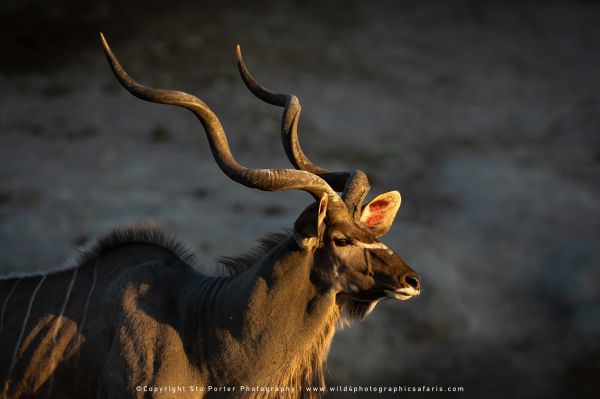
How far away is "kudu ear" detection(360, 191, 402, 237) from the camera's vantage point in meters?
4.98

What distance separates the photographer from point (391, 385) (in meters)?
8.05

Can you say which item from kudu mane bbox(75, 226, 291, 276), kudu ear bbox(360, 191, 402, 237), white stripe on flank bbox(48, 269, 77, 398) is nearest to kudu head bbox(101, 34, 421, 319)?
kudu ear bbox(360, 191, 402, 237)

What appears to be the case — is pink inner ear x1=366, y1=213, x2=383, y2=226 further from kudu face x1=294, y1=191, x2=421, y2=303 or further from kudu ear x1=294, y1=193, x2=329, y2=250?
kudu ear x1=294, y1=193, x2=329, y2=250

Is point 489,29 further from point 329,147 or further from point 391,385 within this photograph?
point 391,385

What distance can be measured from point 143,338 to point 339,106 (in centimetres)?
932

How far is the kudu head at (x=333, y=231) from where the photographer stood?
179 inches

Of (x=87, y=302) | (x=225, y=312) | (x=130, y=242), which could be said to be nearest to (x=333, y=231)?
(x=225, y=312)

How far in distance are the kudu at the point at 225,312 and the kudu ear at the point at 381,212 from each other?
0.03 ft

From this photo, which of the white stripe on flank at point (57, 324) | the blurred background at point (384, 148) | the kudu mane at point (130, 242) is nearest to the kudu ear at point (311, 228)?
the kudu mane at point (130, 242)

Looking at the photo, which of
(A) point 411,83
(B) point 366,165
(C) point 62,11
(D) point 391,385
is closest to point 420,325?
(D) point 391,385

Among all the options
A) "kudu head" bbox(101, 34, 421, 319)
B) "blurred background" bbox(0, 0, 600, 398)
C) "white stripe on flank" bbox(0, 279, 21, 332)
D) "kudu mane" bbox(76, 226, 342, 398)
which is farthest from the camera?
"blurred background" bbox(0, 0, 600, 398)

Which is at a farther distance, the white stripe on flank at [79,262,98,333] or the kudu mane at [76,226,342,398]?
the white stripe on flank at [79,262,98,333]

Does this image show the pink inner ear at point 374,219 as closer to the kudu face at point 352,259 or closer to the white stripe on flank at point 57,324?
the kudu face at point 352,259

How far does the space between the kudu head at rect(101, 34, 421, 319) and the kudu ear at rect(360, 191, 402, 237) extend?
109 mm
